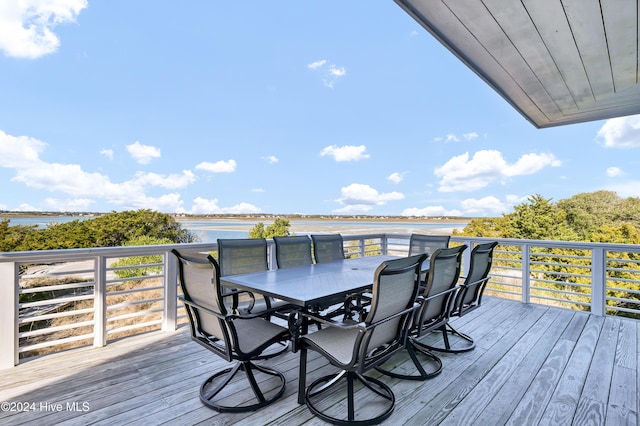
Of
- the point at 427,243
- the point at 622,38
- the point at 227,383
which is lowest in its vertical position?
the point at 227,383

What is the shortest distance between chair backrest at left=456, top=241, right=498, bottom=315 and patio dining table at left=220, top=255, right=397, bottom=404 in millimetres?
807

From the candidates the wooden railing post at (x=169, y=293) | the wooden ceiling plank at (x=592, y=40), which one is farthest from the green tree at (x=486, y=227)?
the wooden railing post at (x=169, y=293)

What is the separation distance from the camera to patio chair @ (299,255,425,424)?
1677 millimetres

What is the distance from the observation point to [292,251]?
3432mm

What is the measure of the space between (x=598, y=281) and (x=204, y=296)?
15.6ft

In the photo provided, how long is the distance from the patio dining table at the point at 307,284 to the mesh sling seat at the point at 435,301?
16.7 inches

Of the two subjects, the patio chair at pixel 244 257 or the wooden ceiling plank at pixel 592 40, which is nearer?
the wooden ceiling plank at pixel 592 40

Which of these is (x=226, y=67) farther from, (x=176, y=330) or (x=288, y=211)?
(x=176, y=330)

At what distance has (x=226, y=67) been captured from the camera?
16.8m

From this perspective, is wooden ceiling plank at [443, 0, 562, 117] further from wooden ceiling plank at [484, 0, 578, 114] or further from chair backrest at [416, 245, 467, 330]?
chair backrest at [416, 245, 467, 330]

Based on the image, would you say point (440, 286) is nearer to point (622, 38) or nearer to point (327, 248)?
point (327, 248)

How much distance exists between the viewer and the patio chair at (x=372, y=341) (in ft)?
5.50

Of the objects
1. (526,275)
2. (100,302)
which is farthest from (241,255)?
(526,275)

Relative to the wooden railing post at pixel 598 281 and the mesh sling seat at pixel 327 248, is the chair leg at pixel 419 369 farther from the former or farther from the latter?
the wooden railing post at pixel 598 281
